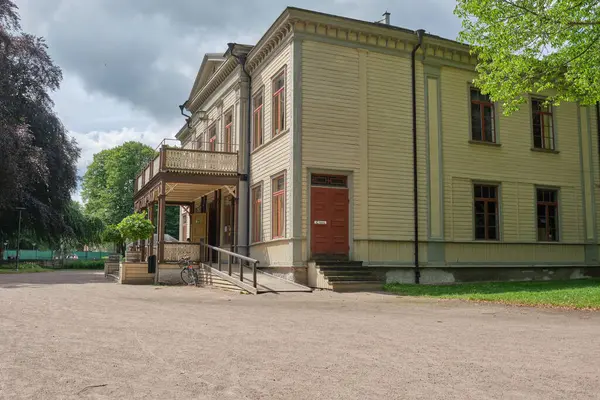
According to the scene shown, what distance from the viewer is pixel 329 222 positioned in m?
17.5

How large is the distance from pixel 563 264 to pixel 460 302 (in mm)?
9948

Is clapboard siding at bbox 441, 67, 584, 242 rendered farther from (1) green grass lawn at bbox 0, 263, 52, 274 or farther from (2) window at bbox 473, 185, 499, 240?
(1) green grass lawn at bbox 0, 263, 52, 274

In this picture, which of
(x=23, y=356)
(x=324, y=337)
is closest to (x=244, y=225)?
(x=324, y=337)

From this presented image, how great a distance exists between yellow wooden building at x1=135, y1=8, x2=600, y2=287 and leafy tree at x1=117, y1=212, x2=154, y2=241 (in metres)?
0.94

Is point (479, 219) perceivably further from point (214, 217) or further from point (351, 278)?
point (214, 217)

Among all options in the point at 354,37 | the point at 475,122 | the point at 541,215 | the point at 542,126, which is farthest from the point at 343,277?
the point at 542,126

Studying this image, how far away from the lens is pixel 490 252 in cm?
1970

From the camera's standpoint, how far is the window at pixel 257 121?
813 inches

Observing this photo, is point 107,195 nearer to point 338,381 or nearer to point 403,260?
point 403,260

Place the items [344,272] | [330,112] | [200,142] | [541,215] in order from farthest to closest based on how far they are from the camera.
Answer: [200,142] → [541,215] → [330,112] → [344,272]

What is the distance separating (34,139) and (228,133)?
16.7 metres

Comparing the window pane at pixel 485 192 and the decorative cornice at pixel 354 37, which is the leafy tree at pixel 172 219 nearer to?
the decorative cornice at pixel 354 37

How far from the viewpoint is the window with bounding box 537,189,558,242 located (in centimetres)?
2114

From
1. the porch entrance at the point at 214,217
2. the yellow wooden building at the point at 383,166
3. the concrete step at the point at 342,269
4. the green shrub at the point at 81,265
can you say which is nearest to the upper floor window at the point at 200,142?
the porch entrance at the point at 214,217
